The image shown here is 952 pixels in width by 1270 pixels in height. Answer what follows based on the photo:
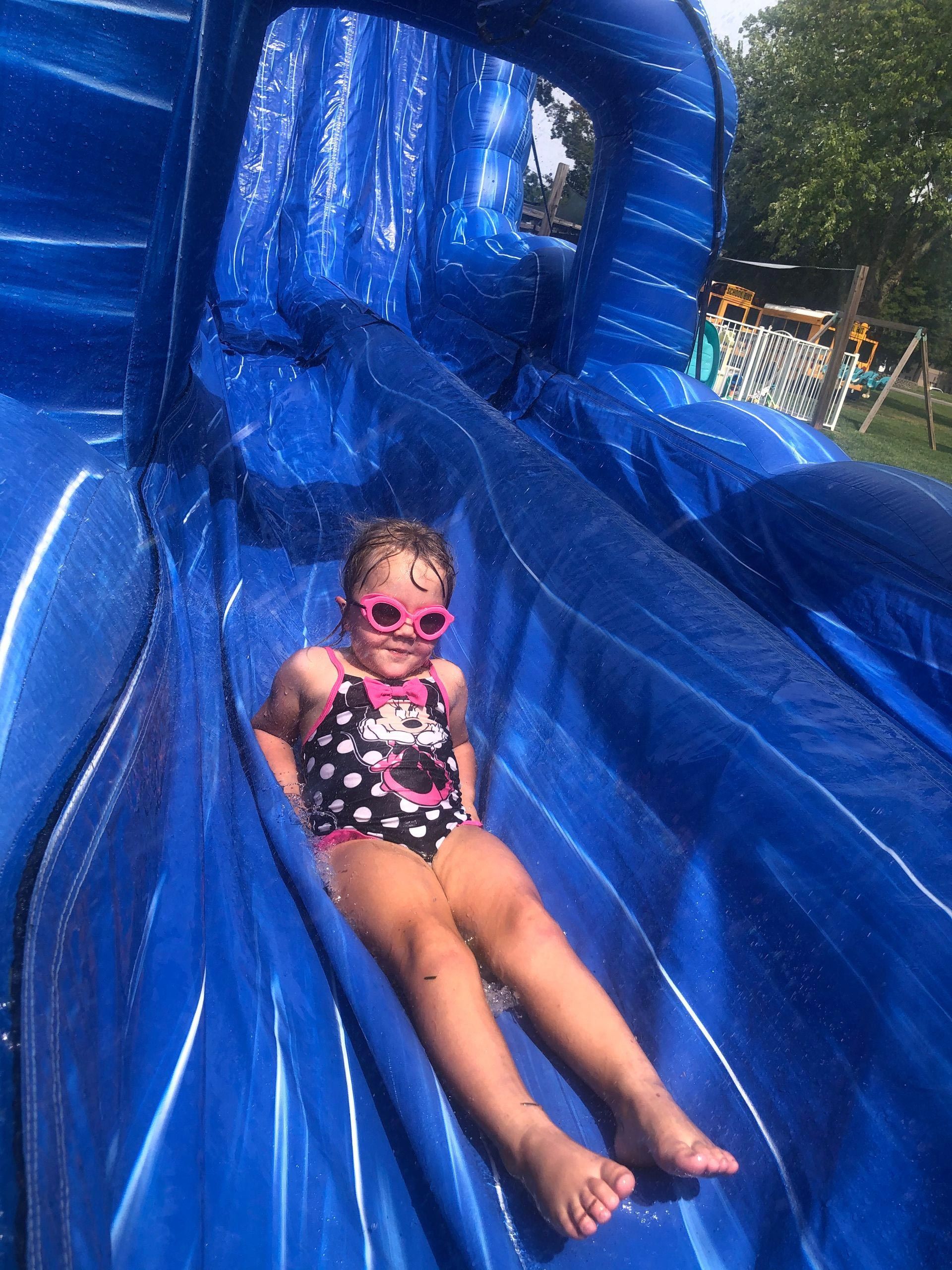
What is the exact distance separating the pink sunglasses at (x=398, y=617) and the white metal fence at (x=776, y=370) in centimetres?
320

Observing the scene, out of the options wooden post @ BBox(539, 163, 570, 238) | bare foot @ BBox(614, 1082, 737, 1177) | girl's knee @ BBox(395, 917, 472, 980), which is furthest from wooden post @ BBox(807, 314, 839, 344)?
wooden post @ BBox(539, 163, 570, 238)

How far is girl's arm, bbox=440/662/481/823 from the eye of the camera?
1719 millimetres

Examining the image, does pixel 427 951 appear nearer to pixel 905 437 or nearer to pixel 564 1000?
pixel 564 1000

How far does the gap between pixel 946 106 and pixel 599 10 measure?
93 cm

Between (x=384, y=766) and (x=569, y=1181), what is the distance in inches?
28.5

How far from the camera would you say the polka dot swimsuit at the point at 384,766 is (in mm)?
1508

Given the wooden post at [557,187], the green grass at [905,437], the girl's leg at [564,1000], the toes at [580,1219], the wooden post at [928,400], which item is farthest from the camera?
the wooden post at [557,187]

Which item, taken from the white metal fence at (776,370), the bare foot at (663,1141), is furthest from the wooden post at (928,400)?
the bare foot at (663,1141)

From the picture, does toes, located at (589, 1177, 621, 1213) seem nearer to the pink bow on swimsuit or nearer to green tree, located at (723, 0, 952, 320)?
the pink bow on swimsuit

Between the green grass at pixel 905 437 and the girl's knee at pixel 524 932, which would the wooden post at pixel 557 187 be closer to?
the green grass at pixel 905 437

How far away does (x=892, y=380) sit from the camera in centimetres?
399

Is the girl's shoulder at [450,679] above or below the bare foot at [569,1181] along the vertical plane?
above

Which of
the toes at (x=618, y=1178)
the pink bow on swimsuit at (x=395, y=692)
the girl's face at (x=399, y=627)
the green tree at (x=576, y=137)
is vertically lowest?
the toes at (x=618, y=1178)

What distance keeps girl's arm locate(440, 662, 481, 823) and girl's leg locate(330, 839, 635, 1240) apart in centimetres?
28
